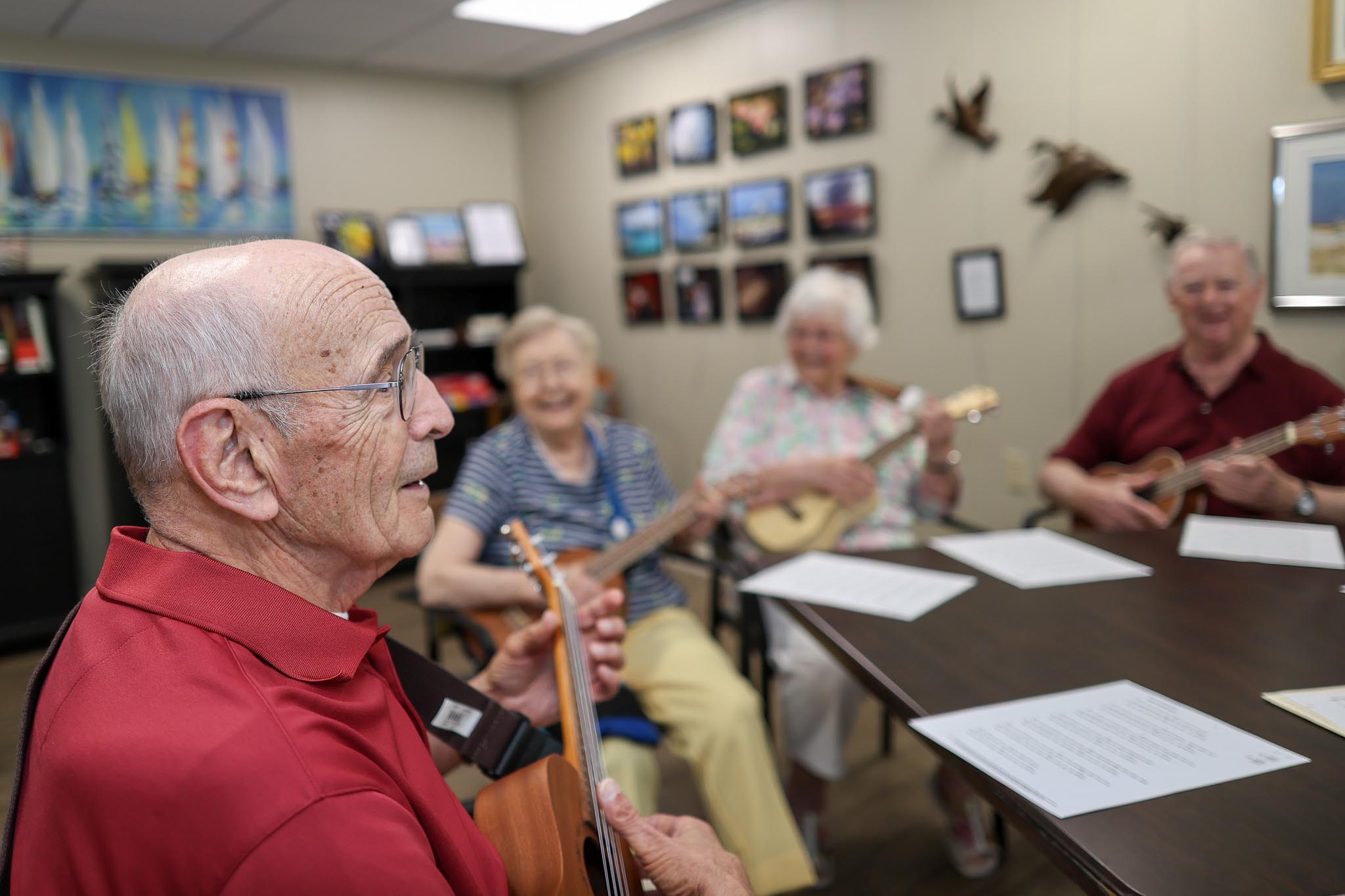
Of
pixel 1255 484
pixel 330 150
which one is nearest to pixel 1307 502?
pixel 1255 484

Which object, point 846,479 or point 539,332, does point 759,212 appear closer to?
point 846,479

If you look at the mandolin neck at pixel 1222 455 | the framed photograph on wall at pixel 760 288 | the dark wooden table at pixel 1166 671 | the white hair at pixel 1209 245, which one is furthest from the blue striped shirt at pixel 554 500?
the framed photograph on wall at pixel 760 288

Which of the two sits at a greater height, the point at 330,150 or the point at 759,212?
the point at 330,150

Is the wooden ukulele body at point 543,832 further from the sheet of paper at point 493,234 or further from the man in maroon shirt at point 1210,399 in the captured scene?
the sheet of paper at point 493,234

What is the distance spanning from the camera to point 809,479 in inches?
102

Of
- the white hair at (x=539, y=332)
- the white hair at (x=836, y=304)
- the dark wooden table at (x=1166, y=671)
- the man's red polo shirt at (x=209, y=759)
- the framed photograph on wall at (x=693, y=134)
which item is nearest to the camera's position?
the man's red polo shirt at (x=209, y=759)

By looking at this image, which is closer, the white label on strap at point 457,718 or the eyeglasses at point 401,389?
the eyeglasses at point 401,389

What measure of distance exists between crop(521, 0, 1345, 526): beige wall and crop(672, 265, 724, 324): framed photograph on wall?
0.07 m

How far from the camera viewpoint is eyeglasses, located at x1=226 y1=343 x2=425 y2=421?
2.67ft

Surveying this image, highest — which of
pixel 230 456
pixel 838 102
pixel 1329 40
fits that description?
pixel 838 102

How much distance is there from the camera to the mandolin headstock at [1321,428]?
2.00 m

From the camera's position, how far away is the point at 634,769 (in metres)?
1.79

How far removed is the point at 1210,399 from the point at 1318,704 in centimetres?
156

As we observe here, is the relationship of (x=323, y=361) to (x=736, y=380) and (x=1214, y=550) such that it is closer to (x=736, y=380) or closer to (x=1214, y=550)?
(x=1214, y=550)
